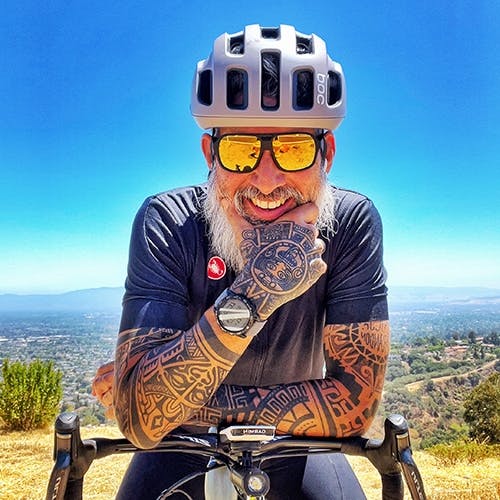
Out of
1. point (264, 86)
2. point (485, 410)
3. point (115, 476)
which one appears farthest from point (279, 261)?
point (485, 410)

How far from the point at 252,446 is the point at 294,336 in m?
0.83

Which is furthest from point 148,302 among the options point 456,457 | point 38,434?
point 38,434

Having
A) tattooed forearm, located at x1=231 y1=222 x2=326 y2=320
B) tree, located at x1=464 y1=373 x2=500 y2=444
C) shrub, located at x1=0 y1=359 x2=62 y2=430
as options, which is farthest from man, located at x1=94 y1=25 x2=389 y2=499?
tree, located at x1=464 y1=373 x2=500 y2=444

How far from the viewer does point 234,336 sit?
1.71 m

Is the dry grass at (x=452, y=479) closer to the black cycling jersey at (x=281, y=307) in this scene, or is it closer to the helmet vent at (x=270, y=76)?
the black cycling jersey at (x=281, y=307)

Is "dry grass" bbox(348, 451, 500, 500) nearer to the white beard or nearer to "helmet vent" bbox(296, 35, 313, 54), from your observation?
the white beard

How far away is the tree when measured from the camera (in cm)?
1075

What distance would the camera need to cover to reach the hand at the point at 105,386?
2111 millimetres

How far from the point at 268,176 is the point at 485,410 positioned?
478 inches

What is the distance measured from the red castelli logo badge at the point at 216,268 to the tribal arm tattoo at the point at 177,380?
0.47m

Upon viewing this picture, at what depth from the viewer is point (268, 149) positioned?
2006 mm

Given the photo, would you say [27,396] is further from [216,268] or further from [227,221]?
[227,221]

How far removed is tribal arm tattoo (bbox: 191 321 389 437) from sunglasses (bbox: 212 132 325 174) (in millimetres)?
674

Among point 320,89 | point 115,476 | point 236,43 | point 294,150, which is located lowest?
point 115,476
